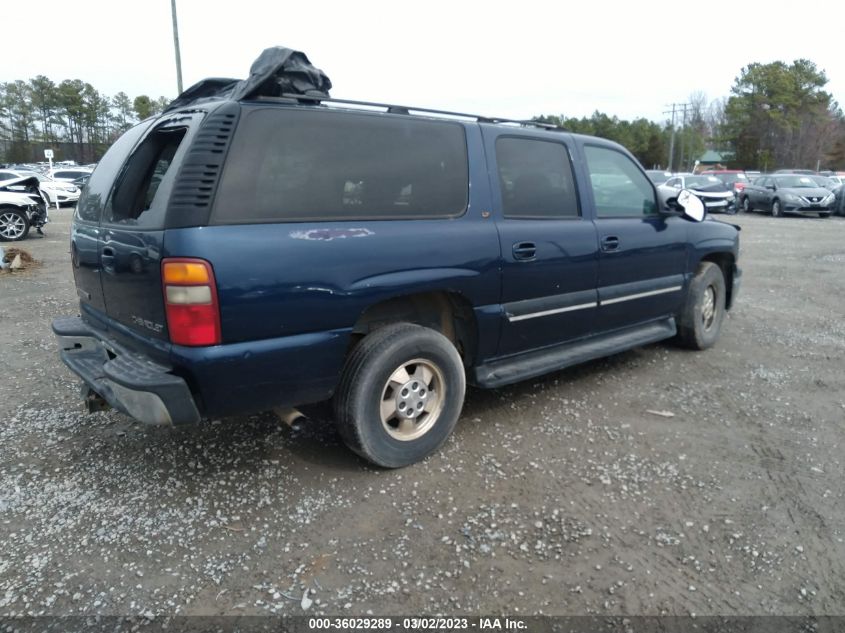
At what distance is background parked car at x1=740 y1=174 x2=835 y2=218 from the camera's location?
21203 millimetres

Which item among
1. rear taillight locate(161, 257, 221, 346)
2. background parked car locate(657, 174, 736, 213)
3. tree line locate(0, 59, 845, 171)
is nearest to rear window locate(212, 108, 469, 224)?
rear taillight locate(161, 257, 221, 346)

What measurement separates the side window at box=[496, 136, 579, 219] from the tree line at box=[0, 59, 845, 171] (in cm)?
4548

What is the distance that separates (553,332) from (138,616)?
2790 millimetres

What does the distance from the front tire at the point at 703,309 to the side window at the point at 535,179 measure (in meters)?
1.75

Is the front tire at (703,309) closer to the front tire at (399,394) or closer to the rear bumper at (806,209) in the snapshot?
the front tire at (399,394)

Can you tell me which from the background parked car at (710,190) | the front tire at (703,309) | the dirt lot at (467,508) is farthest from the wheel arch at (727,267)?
the background parked car at (710,190)

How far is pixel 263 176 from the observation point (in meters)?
2.83

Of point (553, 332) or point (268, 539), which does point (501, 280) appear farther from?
point (268, 539)

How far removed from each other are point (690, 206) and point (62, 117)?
259 feet

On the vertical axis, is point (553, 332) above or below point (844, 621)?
above

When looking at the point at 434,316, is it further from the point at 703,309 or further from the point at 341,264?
the point at 703,309

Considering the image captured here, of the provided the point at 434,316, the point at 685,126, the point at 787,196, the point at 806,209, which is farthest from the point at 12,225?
the point at 685,126

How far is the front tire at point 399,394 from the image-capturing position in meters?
3.16

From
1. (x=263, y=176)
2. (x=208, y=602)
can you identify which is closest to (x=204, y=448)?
(x=208, y=602)
